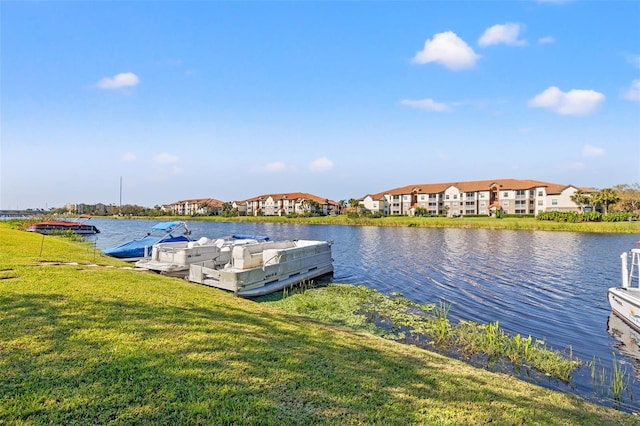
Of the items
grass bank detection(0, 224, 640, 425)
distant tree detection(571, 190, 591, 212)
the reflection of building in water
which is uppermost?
distant tree detection(571, 190, 591, 212)

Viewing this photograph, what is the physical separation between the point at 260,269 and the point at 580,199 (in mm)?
87654

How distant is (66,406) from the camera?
397 cm

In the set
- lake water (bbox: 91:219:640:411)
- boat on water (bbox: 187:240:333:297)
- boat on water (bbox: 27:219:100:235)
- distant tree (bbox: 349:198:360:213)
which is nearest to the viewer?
lake water (bbox: 91:219:640:411)

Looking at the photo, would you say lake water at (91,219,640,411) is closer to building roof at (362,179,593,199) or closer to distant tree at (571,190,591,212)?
distant tree at (571,190,591,212)

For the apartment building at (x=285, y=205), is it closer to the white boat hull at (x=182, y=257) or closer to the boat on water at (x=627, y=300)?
the white boat hull at (x=182, y=257)

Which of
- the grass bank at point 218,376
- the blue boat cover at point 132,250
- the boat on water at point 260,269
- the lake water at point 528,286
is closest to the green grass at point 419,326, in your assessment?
the lake water at point 528,286

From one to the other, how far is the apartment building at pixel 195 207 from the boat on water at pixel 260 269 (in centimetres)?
13803

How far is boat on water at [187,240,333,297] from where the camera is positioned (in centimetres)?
1374

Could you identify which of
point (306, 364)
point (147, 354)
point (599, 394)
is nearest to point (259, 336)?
point (306, 364)

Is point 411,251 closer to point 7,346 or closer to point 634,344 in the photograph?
point 634,344

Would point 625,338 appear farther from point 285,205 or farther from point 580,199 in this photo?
point 285,205

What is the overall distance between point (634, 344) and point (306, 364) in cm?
1093

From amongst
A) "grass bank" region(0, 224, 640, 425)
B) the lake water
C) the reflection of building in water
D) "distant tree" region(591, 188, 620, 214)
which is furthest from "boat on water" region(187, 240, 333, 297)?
"distant tree" region(591, 188, 620, 214)

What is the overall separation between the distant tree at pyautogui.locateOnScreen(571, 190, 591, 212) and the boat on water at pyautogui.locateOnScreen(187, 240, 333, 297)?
8180 centimetres
